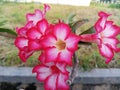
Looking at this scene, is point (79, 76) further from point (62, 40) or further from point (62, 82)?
point (62, 40)

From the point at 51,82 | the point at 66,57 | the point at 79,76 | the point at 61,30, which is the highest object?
the point at 61,30

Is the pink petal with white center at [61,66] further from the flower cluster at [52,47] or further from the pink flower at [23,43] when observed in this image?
the pink flower at [23,43]

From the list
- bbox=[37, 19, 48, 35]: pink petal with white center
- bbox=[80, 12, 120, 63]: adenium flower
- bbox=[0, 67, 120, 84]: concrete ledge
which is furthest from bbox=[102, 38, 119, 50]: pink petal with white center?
bbox=[0, 67, 120, 84]: concrete ledge

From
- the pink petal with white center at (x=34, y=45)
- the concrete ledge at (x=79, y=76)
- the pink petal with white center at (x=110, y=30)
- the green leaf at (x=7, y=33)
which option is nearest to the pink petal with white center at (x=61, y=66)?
the pink petal with white center at (x=34, y=45)

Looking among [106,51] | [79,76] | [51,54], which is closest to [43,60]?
[51,54]

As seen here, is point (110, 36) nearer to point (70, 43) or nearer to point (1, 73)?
point (70, 43)

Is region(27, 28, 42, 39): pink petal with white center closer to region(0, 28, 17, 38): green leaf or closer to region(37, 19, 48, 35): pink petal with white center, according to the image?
region(37, 19, 48, 35): pink petal with white center

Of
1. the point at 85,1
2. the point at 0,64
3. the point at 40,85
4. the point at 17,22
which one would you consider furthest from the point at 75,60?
the point at 85,1
